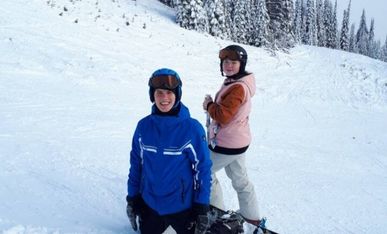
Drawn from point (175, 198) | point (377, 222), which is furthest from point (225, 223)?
point (377, 222)

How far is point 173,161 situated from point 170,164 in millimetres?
33

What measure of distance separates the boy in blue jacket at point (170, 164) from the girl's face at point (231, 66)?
1.06m

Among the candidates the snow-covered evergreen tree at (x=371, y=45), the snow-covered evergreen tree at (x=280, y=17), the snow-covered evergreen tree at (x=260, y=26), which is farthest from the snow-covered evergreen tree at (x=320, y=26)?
the snow-covered evergreen tree at (x=260, y=26)

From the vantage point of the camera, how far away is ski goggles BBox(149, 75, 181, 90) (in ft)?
10.4

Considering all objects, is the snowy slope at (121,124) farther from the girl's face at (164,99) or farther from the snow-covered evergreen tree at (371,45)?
the snow-covered evergreen tree at (371,45)

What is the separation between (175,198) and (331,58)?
A: 28.3 m

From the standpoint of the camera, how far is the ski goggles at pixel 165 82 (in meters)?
3.16

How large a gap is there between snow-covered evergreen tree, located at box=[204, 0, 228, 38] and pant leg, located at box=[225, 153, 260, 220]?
26.8 meters

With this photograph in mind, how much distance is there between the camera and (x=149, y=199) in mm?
3398

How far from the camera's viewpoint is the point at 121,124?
8.88m

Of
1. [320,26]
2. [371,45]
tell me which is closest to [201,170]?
[320,26]

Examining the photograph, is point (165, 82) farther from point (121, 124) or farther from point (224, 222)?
point (121, 124)

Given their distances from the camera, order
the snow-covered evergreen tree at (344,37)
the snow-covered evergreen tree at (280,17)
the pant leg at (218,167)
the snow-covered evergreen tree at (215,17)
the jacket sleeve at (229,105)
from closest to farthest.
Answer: the jacket sleeve at (229,105), the pant leg at (218,167), the snow-covered evergreen tree at (215,17), the snow-covered evergreen tree at (280,17), the snow-covered evergreen tree at (344,37)

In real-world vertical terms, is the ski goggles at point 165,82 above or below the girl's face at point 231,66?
below
